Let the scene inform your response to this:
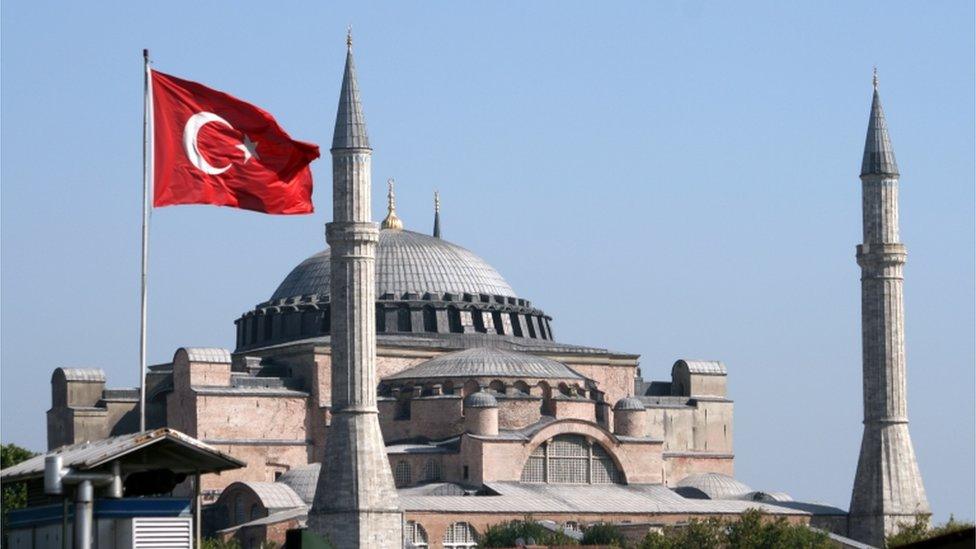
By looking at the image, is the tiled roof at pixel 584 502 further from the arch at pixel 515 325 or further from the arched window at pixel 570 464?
the arch at pixel 515 325

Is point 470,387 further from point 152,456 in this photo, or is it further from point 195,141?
point 152,456

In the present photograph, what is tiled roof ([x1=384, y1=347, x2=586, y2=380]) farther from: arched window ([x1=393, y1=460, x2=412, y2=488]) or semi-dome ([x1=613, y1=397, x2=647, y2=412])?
arched window ([x1=393, y1=460, x2=412, y2=488])

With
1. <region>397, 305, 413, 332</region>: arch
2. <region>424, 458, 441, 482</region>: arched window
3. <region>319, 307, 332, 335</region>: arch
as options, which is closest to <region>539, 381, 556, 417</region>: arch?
<region>424, 458, 441, 482</region>: arched window

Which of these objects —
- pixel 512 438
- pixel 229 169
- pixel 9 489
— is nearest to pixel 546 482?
pixel 512 438

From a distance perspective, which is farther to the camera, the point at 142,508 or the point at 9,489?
the point at 9,489

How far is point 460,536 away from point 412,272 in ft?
51.4

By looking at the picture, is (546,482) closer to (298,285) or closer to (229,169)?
(298,285)

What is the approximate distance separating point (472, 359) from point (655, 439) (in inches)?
246

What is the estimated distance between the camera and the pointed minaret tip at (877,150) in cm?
7106

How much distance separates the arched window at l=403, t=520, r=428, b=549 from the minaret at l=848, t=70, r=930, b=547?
1344cm

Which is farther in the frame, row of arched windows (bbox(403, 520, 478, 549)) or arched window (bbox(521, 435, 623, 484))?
arched window (bbox(521, 435, 623, 484))

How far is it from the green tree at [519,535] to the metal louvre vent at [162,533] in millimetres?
39893

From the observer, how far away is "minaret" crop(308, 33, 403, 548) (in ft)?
199

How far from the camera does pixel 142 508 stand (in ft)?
75.4
